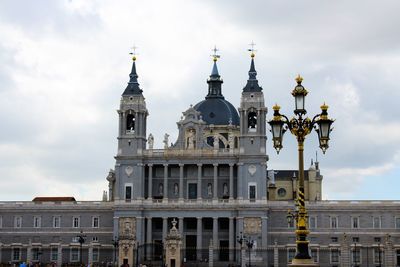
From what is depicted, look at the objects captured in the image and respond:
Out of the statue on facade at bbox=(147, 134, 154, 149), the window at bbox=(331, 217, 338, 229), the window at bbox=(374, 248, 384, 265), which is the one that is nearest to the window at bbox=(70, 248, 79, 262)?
the statue on facade at bbox=(147, 134, 154, 149)

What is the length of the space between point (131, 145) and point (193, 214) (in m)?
13.5

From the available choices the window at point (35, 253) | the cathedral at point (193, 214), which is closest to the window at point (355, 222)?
the cathedral at point (193, 214)

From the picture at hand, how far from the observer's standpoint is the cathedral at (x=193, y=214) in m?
115

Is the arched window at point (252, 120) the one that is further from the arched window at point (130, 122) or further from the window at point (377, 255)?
the window at point (377, 255)

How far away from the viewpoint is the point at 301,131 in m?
33.6

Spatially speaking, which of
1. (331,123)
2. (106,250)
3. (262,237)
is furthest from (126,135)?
(331,123)

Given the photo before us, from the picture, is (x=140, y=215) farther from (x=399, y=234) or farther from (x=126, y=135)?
(x=399, y=234)

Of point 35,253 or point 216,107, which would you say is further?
point 216,107

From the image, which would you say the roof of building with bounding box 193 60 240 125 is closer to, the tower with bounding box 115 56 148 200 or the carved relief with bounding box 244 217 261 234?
the tower with bounding box 115 56 148 200

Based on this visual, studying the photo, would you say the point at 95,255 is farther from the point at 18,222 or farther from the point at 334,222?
the point at 334,222

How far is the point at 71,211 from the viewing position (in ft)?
402

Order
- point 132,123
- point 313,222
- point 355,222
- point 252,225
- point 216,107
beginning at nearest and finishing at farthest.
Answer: point 252,225, point 355,222, point 313,222, point 132,123, point 216,107

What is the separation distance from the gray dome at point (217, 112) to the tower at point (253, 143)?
13.5 meters

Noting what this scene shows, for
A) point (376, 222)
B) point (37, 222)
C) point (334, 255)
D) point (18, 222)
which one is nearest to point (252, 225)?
point (334, 255)
